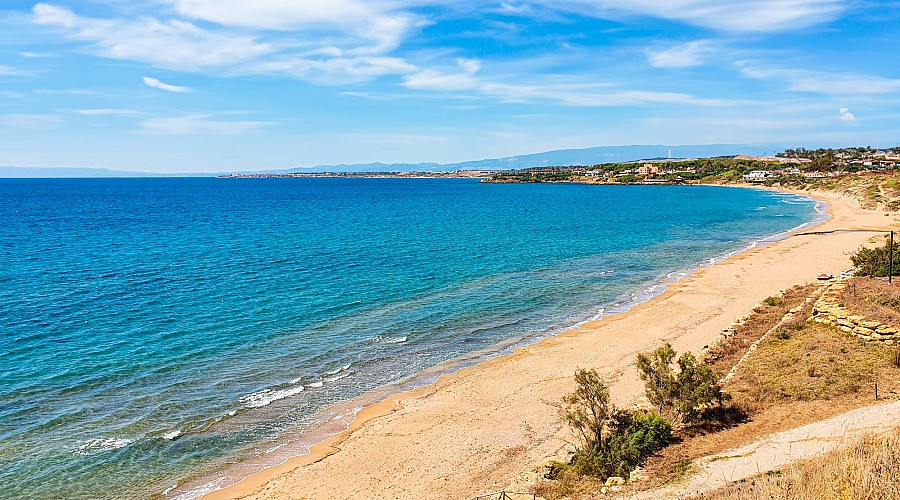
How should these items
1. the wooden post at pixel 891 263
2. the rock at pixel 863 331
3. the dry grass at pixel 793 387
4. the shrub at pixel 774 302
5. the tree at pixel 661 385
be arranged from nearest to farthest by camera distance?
the dry grass at pixel 793 387 < the tree at pixel 661 385 < the rock at pixel 863 331 < the wooden post at pixel 891 263 < the shrub at pixel 774 302

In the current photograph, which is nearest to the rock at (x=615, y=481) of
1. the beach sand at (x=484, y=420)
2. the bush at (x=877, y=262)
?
the beach sand at (x=484, y=420)

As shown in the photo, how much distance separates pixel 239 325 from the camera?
31.0 metres

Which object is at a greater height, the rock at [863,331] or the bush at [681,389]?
the rock at [863,331]

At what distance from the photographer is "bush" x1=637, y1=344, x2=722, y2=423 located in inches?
652

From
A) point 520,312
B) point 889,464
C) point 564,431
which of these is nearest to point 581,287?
point 520,312

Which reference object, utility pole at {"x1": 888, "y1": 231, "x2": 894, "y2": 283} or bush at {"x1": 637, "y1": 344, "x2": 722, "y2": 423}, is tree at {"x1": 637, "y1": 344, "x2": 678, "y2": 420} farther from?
utility pole at {"x1": 888, "y1": 231, "x2": 894, "y2": 283}

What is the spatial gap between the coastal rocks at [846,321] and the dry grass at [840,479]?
1087cm

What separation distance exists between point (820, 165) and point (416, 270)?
7664 inches

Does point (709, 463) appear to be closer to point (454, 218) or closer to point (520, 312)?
point (520, 312)

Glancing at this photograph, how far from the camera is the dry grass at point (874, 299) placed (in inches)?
861

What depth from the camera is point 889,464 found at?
1040 cm

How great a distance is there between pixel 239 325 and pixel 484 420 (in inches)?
643

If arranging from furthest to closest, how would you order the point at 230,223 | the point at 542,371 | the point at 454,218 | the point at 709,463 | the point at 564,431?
the point at 454,218
the point at 230,223
the point at 542,371
the point at 564,431
the point at 709,463

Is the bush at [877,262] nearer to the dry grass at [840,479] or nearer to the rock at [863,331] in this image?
the rock at [863,331]
